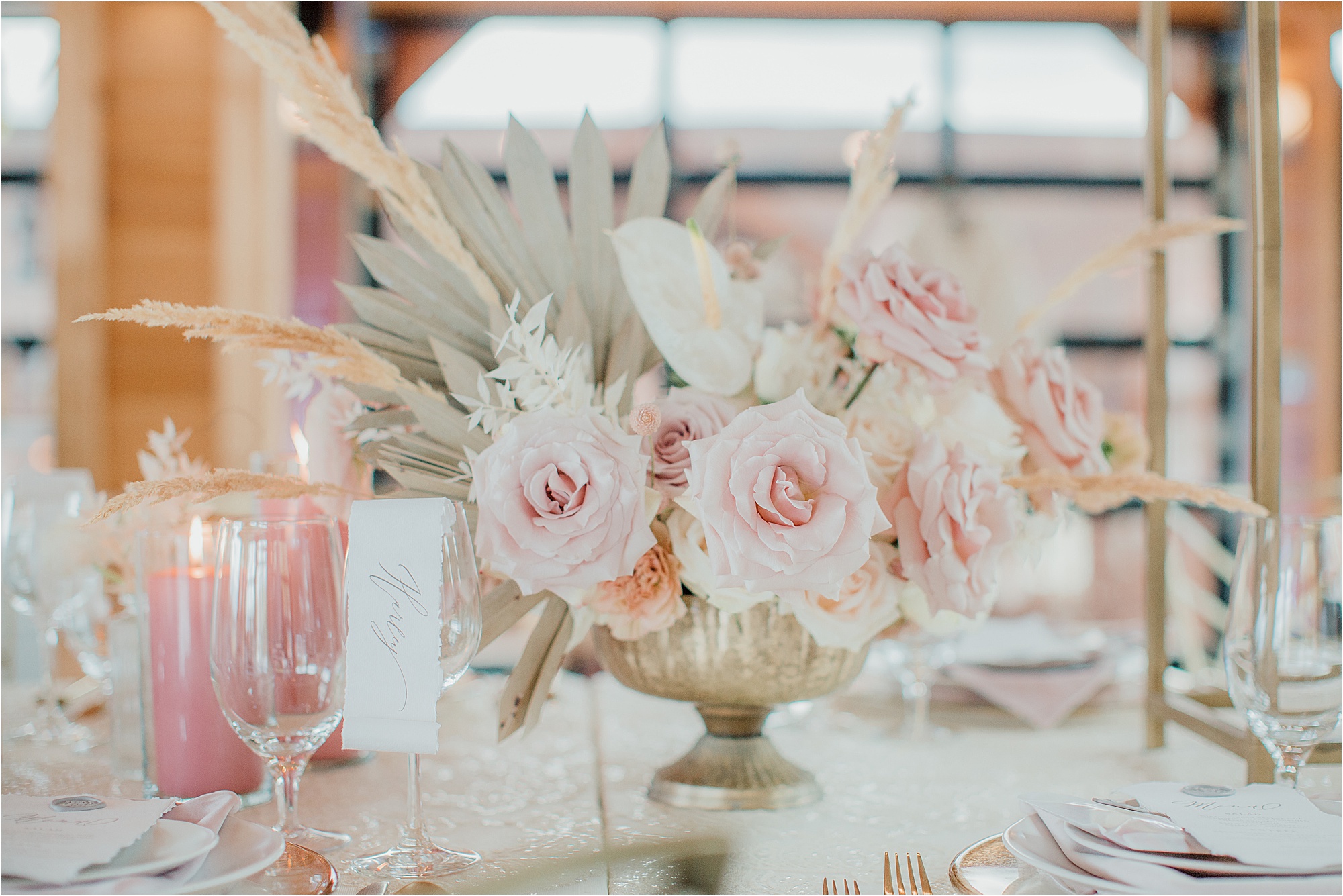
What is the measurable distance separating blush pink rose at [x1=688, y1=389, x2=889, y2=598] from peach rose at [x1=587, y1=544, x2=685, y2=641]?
0.30 ft

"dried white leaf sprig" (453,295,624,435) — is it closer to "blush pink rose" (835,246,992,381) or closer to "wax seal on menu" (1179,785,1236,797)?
"blush pink rose" (835,246,992,381)

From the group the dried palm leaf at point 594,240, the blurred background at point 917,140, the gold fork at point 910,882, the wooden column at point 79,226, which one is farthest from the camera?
the blurred background at point 917,140

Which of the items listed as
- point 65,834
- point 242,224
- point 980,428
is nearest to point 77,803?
point 65,834

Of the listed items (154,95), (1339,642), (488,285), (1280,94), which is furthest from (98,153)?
(1339,642)

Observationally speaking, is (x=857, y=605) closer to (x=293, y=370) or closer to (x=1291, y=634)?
(x=1291, y=634)

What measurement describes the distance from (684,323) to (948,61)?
11.7 feet

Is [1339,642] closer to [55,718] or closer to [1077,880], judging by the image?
[1077,880]

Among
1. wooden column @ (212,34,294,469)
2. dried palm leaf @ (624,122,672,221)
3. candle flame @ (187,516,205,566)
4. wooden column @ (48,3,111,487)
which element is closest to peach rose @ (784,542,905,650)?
dried palm leaf @ (624,122,672,221)

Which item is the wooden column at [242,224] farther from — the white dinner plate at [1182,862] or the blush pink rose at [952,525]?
the white dinner plate at [1182,862]

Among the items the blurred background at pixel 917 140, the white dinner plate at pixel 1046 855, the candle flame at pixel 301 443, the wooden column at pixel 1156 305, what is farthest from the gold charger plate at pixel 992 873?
the blurred background at pixel 917 140

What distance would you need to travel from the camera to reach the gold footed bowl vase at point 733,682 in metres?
0.80

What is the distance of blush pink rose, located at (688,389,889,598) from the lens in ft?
2.16

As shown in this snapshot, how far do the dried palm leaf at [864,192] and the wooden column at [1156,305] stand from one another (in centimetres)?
39

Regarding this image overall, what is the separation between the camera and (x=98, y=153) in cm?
296
